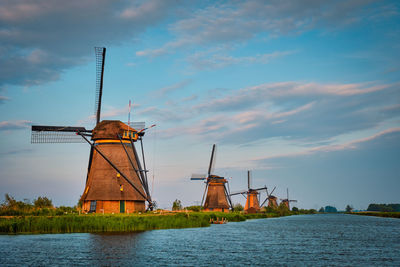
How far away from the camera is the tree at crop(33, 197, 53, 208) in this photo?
4007 centimetres

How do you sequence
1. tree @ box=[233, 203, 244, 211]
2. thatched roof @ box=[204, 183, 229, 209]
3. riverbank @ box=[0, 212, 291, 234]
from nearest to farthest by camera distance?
riverbank @ box=[0, 212, 291, 234]
thatched roof @ box=[204, 183, 229, 209]
tree @ box=[233, 203, 244, 211]

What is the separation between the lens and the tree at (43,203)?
40069 millimetres

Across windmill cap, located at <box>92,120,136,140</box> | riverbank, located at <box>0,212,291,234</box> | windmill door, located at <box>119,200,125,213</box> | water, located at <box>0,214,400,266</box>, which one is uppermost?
windmill cap, located at <box>92,120,136,140</box>

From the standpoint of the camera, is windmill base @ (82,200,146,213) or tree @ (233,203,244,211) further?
tree @ (233,203,244,211)

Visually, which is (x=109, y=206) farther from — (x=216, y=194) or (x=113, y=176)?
(x=216, y=194)

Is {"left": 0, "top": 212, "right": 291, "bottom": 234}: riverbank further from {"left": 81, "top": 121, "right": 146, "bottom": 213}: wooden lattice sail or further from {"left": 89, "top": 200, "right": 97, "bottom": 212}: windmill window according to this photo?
{"left": 89, "top": 200, "right": 97, "bottom": 212}: windmill window

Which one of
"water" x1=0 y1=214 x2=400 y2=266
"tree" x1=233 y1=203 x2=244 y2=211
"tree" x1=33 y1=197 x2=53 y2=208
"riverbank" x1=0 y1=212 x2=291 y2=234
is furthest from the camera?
"tree" x1=233 y1=203 x2=244 y2=211

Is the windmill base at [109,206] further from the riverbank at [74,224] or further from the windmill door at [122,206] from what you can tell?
the riverbank at [74,224]

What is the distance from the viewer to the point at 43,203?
1597 inches

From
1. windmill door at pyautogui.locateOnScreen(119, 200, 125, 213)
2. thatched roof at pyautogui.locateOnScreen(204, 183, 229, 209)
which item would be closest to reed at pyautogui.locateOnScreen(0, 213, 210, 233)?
windmill door at pyautogui.locateOnScreen(119, 200, 125, 213)

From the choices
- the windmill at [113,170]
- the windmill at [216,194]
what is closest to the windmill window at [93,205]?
the windmill at [113,170]

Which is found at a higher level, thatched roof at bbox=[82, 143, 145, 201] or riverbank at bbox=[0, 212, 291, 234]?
thatched roof at bbox=[82, 143, 145, 201]

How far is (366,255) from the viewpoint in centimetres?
2325

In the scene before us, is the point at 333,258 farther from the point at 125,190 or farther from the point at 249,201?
the point at 249,201
